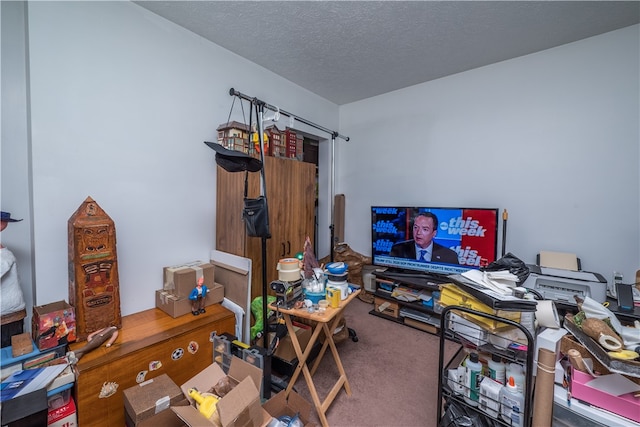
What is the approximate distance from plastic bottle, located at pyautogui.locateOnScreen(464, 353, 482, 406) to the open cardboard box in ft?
3.30

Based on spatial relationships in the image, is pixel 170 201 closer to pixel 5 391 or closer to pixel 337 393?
pixel 5 391

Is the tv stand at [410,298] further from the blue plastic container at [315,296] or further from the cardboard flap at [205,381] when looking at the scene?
the cardboard flap at [205,381]

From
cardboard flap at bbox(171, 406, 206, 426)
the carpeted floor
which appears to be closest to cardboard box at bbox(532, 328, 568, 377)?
the carpeted floor

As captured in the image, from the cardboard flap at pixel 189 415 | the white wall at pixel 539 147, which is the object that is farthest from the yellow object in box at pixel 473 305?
the white wall at pixel 539 147

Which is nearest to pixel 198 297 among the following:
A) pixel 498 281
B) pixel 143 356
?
pixel 143 356

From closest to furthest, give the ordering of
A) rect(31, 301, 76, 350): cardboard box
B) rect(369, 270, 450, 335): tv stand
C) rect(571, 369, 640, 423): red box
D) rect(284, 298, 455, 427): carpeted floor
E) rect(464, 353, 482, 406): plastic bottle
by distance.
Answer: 1. rect(571, 369, 640, 423): red box
2. rect(464, 353, 482, 406): plastic bottle
3. rect(31, 301, 76, 350): cardboard box
4. rect(284, 298, 455, 427): carpeted floor
5. rect(369, 270, 450, 335): tv stand

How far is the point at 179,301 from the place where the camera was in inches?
73.6

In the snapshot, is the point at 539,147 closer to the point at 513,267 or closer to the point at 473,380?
the point at 513,267

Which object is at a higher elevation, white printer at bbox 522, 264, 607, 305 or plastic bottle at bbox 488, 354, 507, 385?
white printer at bbox 522, 264, 607, 305

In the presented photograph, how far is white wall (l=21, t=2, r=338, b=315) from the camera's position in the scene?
1565mm

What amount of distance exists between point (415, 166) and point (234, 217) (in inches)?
90.7

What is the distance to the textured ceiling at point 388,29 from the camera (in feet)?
6.23

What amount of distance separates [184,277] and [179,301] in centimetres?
17

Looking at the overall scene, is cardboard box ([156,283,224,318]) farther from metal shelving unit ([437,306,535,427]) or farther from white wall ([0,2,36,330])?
metal shelving unit ([437,306,535,427])
